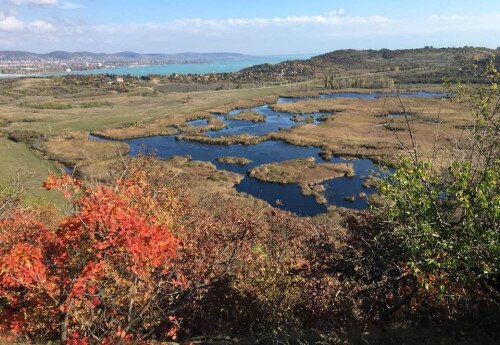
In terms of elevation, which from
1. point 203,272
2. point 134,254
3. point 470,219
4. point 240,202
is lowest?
point 240,202

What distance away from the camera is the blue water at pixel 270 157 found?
60344 mm

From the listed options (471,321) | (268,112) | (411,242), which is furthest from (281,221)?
(268,112)

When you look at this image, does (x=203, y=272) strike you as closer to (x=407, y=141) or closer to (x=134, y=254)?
(x=134, y=254)

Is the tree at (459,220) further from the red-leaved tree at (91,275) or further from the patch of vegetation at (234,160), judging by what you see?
the patch of vegetation at (234,160)

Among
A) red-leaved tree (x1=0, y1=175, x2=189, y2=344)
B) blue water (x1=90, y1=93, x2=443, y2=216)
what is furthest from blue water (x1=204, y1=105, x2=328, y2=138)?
red-leaved tree (x1=0, y1=175, x2=189, y2=344)

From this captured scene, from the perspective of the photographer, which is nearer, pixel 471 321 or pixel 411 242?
pixel 411 242

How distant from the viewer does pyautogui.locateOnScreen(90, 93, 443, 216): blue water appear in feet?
198

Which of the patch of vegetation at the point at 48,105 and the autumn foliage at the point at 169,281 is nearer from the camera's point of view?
the autumn foliage at the point at 169,281

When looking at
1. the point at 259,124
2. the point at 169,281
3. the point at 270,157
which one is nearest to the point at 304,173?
the point at 270,157

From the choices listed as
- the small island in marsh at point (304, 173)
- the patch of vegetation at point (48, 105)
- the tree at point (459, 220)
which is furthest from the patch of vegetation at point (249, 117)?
the tree at point (459, 220)

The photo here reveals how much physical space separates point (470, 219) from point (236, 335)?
1236 centimetres

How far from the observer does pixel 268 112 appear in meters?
147

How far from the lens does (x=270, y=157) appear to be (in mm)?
84625

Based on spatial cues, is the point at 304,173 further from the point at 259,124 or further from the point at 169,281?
the point at 169,281
